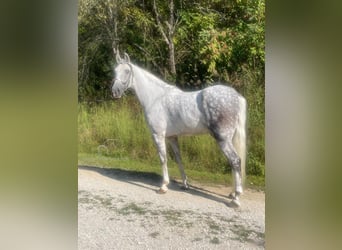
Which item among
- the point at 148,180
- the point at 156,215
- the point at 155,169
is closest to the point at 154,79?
the point at 155,169

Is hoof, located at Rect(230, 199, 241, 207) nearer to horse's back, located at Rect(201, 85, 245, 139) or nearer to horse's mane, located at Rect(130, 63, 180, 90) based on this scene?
horse's back, located at Rect(201, 85, 245, 139)

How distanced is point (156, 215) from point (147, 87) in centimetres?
120

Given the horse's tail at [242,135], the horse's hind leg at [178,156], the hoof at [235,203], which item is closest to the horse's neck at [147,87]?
the horse's hind leg at [178,156]

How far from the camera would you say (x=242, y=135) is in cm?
349

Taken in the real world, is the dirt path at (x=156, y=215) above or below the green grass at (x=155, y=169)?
below

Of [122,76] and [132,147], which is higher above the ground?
[122,76]

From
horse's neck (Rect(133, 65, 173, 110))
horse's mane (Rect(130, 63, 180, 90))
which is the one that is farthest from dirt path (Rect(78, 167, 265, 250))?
horse's mane (Rect(130, 63, 180, 90))

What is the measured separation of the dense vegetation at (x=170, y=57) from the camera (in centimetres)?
345

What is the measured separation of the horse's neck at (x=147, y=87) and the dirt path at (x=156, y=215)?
0.71 m

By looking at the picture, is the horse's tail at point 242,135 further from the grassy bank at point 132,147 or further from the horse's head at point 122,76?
the horse's head at point 122,76

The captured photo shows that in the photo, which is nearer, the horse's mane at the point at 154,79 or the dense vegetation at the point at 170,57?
the dense vegetation at the point at 170,57

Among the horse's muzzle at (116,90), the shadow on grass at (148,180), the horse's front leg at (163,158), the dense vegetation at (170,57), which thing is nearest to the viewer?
the dense vegetation at (170,57)

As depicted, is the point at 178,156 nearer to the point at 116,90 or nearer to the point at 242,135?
the point at 242,135
